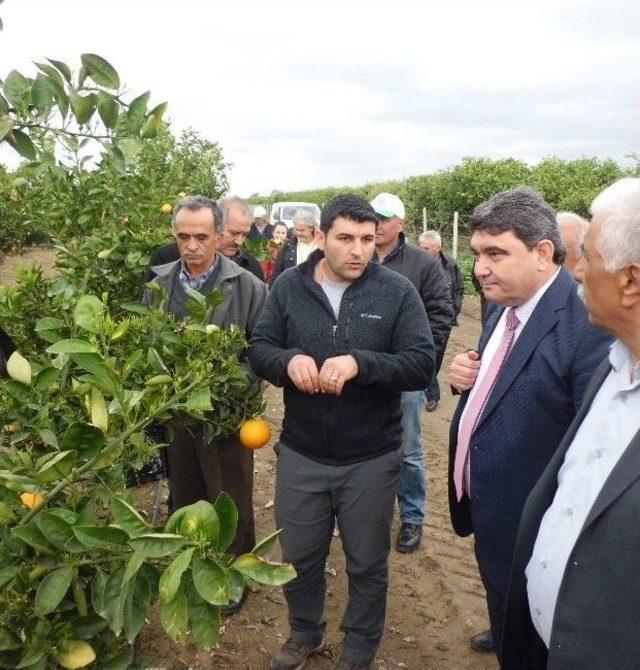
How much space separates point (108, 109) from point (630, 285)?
3.66ft

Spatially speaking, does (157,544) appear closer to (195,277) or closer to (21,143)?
(21,143)

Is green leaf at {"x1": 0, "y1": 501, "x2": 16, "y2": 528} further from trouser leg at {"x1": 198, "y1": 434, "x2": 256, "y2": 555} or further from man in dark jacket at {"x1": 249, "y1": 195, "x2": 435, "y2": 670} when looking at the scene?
trouser leg at {"x1": 198, "y1": 434, "x2": 256, "y2": 555}

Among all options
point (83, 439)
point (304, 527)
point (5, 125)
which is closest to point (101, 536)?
point (83, 439)

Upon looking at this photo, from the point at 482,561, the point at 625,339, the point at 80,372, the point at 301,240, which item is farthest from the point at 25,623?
the point at 301,240

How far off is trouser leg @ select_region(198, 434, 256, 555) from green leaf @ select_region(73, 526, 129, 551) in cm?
205

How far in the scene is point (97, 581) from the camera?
4.08 ft

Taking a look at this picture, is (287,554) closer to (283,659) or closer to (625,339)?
(283,659)

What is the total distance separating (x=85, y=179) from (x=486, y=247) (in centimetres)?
209

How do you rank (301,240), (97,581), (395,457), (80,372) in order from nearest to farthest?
(97,581) → (80,372) → (395,457) → (301,240)

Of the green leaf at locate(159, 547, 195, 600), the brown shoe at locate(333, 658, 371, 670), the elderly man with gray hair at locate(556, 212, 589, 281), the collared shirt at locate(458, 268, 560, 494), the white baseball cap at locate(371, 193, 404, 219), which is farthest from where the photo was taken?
the white baseball cap at locate(371, 193, 404, 219)

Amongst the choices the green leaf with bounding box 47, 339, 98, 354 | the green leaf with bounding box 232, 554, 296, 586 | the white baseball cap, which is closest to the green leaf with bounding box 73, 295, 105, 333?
the green leaf with bounding box 47, 339, 98, 354

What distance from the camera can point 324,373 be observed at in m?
2.46

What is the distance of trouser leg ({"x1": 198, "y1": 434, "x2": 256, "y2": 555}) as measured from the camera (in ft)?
10.5

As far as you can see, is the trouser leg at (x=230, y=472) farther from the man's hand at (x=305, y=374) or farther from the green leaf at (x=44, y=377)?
the green leaf at (x=44, y=377)
